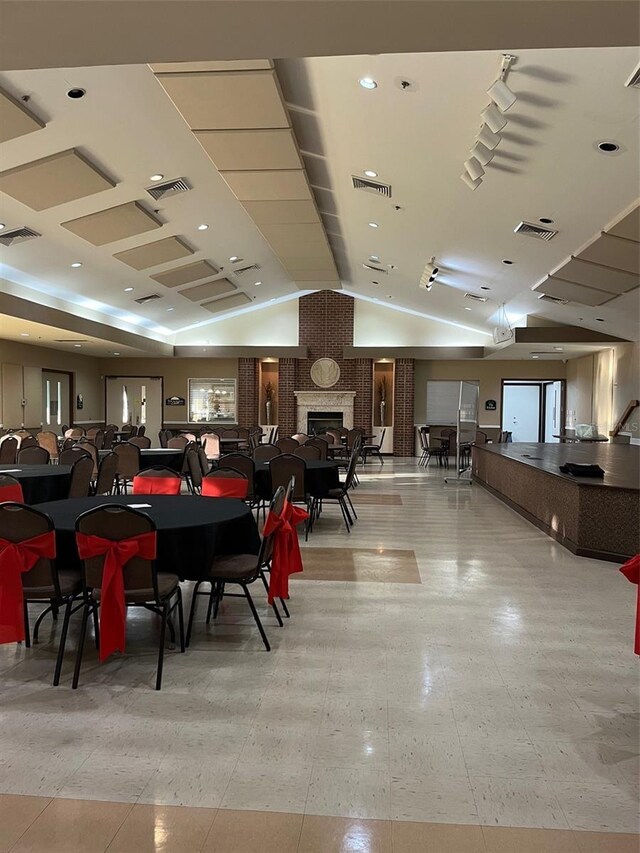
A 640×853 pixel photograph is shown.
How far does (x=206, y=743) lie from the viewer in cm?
288

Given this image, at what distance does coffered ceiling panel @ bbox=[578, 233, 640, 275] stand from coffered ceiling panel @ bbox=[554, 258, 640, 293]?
7.1 inches

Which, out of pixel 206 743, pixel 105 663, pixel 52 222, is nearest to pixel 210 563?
pixel 105 663

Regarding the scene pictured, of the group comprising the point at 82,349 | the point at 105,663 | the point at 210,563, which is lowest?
the point at 105,663

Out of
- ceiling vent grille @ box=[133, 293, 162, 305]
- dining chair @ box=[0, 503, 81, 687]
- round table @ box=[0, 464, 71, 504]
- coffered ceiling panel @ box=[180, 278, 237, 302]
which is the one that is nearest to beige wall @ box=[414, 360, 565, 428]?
coffered ceiling panel @ box=[180, 278, 237, 302]

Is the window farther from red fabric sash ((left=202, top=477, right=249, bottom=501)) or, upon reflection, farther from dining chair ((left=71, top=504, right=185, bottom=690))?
dining chair ((left=71, top=504, right=185, bottom=690))

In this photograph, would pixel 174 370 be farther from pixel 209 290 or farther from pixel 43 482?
pixel 43 482

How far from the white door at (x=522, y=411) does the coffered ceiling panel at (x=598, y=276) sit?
38.1ft

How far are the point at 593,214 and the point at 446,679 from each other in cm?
524

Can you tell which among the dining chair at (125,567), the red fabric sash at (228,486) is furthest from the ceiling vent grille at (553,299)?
the dining chair at (125,567)

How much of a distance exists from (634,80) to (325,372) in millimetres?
14275

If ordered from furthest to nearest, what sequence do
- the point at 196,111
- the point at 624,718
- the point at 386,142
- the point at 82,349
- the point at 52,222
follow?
1. the point at 82,349
2. the point at 52,222
3. the point at 386,142
4. the point at 196,111
5. the point at 624,718

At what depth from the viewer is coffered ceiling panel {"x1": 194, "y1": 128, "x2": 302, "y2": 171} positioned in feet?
22.1

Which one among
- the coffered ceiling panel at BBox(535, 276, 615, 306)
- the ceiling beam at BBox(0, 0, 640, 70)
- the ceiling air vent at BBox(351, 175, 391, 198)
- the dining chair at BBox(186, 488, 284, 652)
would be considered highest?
the ceiling air vent at BBox(351, 175, 391, 198)

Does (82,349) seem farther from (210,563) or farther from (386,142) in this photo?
(210,563)
